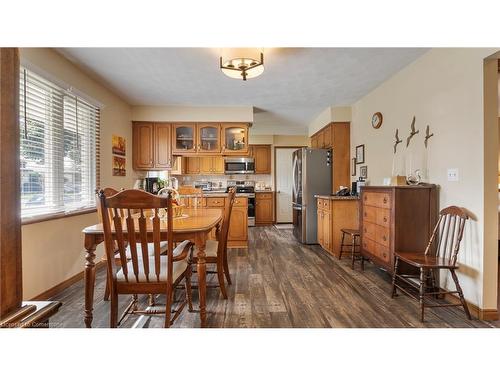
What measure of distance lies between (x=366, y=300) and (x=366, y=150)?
2.41m

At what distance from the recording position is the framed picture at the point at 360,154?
3995 millimetres

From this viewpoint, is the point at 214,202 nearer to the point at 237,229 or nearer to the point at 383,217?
the point at 237,229

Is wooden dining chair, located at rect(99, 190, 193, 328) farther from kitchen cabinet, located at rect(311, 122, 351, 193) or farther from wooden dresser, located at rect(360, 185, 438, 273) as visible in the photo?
kitchen cabinet, located at rect(311, 122, 351, 193)

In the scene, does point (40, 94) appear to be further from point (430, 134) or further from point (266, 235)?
point (266, 235)

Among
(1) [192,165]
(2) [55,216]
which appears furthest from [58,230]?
(1) [192,165]

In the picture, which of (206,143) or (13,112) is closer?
(13,112)

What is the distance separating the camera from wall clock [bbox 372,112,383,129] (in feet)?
11.4

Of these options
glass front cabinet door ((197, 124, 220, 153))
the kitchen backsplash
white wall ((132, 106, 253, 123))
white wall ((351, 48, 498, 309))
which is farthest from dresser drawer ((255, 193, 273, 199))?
white wall ((351, 48, 498, 309))

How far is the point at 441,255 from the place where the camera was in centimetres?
230

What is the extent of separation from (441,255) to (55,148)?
12.9 feet

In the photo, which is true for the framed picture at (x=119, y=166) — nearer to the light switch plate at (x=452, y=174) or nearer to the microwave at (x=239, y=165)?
the microwave at (x=239, y=165)

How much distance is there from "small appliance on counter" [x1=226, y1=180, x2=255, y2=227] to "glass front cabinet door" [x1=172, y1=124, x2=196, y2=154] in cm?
191
